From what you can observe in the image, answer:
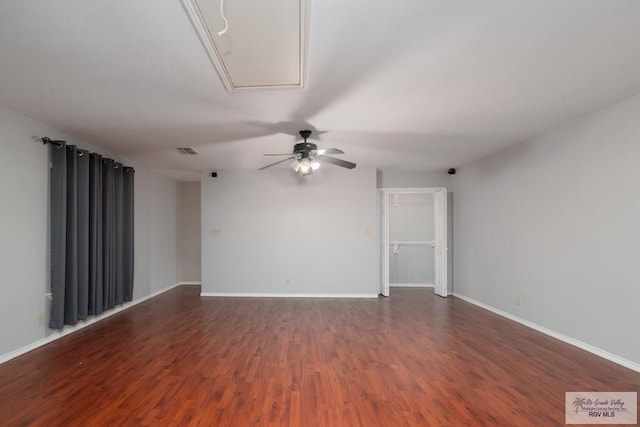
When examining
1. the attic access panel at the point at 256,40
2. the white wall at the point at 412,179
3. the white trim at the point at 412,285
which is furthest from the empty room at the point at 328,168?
the white trim at the point at 412,285

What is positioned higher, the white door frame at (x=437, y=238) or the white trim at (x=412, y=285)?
the white door frame at (x=437, y=238)

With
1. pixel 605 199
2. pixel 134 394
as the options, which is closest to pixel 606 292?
pixel 605 199

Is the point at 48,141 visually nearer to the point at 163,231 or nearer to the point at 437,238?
the point at 163,231

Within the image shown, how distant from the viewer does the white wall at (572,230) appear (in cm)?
255

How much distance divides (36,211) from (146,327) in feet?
6.22

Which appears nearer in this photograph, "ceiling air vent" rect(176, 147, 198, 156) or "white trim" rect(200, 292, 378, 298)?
"ceiling air vent" rect(176, 147, 198, 156)

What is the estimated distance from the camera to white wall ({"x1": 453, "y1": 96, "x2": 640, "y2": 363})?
255 centimetres

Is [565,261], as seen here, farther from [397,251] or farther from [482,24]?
[397,251]

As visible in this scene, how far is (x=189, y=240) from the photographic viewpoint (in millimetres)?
6430

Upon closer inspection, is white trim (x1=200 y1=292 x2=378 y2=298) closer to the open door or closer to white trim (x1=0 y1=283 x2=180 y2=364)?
white trim (x1=0 y1=283 x2=180 y2=364)

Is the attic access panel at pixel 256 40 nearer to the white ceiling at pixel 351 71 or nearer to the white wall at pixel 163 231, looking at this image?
the white ceiling at pixel 351 71

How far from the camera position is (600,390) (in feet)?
7.18

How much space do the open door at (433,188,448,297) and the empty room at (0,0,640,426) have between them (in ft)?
0.98

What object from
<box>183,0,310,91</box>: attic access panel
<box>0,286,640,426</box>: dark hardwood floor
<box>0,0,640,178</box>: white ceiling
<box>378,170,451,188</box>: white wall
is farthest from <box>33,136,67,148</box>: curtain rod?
<box>378,170,451,188</box>: white wall
